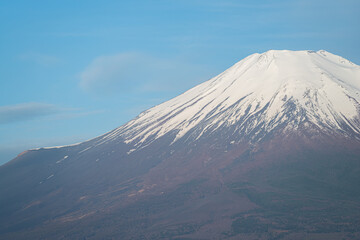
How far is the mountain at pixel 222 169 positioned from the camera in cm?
7575

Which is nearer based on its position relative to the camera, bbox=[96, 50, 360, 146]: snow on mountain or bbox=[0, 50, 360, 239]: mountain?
bbox=[0, 50, 360, 239]: mountain

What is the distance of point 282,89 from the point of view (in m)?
118

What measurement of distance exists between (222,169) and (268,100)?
91.1ft

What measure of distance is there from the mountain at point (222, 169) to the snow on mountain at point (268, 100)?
0.40 metres

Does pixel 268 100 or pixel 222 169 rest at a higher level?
pixel 268 100

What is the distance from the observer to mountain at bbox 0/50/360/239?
75750 millimetres

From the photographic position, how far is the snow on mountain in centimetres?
10644

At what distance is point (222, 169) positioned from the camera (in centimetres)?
9519

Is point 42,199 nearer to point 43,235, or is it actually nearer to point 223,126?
point 43,235

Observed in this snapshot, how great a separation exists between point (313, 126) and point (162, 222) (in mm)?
40338

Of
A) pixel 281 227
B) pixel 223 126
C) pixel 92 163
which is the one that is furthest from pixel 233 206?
pixel 92 163

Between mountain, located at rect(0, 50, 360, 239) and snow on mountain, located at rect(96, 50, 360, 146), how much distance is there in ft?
1.33

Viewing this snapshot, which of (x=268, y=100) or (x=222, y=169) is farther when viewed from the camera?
(x=268, y=100)

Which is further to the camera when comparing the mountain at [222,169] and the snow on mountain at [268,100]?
the snow on mountain at [268,100]
